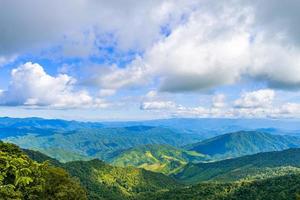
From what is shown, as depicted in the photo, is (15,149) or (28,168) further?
(15,149)

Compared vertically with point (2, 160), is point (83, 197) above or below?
below

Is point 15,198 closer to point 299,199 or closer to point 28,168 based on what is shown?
point 28,168

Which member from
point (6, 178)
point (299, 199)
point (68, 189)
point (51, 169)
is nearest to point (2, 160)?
point (6, 178)

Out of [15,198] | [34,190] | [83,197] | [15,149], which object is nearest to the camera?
[15,198]

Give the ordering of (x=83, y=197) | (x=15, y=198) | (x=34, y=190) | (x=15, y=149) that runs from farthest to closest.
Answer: (x=15, y=149), (x=83, y=197), (x=34, y=190), (x=15, y=198)

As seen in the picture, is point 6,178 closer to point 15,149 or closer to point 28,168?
point 28,168

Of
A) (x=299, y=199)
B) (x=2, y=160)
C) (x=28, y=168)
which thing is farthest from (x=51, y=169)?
(x=299, y=199)
